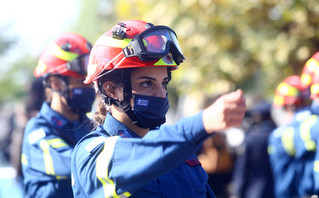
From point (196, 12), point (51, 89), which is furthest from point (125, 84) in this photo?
point (196, 12)

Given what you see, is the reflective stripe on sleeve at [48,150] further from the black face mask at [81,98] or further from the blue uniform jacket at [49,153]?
the black face mask at [81,98]

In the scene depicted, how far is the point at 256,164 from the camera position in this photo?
7555 millimetres

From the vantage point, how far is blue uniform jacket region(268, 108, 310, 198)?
237 inches

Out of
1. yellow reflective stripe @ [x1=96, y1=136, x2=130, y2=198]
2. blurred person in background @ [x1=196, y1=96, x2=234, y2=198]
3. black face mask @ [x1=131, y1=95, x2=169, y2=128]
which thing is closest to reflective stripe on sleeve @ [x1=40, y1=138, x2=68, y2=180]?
black face mask @ [x1=131, y1=95, x2=169, y2=128]

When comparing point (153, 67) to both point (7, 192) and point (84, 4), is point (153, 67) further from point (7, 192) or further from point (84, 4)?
point (84, 4)

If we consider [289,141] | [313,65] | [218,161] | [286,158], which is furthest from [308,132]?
[218,161]

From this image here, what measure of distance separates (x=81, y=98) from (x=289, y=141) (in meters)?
3.27

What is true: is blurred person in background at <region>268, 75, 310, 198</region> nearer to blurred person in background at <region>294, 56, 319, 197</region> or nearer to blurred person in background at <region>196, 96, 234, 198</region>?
blurred person in background at <region>294, 56, 319, 197</region>

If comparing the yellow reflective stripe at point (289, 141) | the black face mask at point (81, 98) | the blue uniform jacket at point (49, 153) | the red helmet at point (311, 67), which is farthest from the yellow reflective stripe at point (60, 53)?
the yellow reflective stripe at point (289, 141)

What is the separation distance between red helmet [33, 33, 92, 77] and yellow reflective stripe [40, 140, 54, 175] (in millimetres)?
715

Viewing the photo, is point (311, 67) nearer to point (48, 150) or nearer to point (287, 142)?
point (287, 142)

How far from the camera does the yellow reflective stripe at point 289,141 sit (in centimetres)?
606

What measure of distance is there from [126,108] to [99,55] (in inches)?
13.4

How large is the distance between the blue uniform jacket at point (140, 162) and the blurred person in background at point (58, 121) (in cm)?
123
